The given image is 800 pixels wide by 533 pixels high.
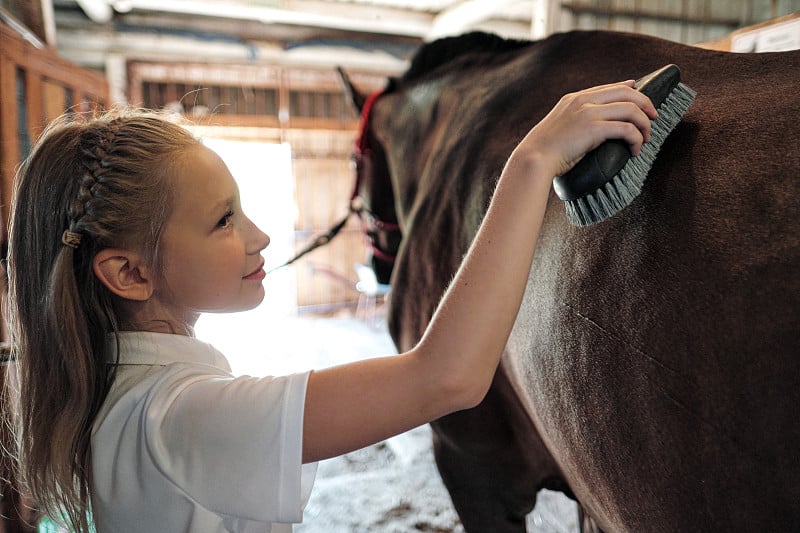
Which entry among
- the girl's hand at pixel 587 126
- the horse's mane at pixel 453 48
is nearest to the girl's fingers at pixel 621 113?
the girl's hand at pixel 587 126

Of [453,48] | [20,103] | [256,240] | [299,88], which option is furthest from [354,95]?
[299,88]

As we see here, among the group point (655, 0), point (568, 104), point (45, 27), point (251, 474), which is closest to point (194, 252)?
point (251, 474)

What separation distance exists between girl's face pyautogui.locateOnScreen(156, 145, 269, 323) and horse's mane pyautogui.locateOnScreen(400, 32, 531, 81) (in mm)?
1056

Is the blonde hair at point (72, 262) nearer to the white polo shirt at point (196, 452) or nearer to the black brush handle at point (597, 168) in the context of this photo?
the white polo shirt at point (196, 452)

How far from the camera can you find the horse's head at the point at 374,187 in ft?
6.93

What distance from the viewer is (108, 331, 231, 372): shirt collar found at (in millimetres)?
682

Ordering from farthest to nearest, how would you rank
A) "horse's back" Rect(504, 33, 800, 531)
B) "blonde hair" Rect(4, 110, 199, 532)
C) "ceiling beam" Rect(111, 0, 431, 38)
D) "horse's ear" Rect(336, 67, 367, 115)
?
1. "ceiling beam" Rect(111, 0, 431, 38)
2. "horse's ear" Rect(336, 67, 367, 115)
3. "blonde hair" Rect(4, 110, 199, 532)
4. "horse's back" Rect(504, 33, 800, 531)

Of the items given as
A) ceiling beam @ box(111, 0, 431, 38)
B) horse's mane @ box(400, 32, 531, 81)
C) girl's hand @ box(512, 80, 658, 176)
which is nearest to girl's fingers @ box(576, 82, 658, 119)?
girl's hand @ box(512, 80, 658, 176)

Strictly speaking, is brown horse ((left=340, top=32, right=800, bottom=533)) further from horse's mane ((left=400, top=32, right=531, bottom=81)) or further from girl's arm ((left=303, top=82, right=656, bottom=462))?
horse's mane ((left=400, top=32, right=531, bottom=81))

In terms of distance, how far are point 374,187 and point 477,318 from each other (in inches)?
66.6

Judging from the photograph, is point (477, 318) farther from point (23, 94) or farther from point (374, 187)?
point (23, 94)

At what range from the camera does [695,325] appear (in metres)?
0.53

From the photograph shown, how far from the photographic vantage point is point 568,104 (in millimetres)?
558

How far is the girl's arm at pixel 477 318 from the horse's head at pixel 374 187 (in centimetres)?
161
